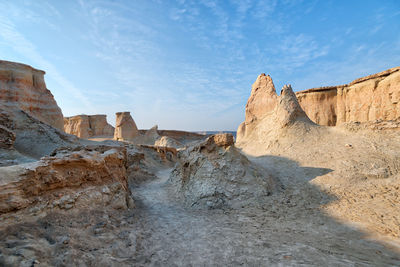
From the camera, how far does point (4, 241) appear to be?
1802 millimetres

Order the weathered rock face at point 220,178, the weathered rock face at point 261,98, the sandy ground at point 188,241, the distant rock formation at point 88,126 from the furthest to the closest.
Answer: the distant rock formation at point 88,126 < the weathered rock face at point 261,98 < the weathered rock face at point 220,178 < the sandy ground at point 188,241

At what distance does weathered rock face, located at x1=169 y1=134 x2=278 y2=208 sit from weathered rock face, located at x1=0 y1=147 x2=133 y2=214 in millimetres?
1845

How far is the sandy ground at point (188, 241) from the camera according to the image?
1977mm

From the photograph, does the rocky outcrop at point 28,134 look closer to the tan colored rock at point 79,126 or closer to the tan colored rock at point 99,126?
the tan colored rock at point 79,126

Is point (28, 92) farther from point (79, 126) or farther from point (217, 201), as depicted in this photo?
point (217, 201)

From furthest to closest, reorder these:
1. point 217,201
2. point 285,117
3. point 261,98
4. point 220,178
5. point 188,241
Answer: point 261,98 → point 285,117 → point 220,178 → point 217,201 → point 188,241

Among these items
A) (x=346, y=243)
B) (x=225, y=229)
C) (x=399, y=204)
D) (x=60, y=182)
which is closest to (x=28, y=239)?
(x=60, y=182)

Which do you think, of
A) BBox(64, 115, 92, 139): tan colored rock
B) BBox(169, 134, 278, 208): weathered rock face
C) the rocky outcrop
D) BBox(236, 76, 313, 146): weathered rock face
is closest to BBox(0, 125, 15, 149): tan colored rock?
the rocky outcrop

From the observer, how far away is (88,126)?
25.1 metres

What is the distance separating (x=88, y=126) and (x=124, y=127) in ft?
24.7

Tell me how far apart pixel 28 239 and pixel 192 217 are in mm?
2670

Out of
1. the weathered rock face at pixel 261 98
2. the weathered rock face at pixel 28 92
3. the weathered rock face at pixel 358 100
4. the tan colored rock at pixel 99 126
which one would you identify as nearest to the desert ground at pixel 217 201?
the weathered rock face at pixel 261 98

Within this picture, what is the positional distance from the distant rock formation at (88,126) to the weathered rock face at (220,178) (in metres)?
23.0

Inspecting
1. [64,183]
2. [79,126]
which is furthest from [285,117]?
[79,126]
